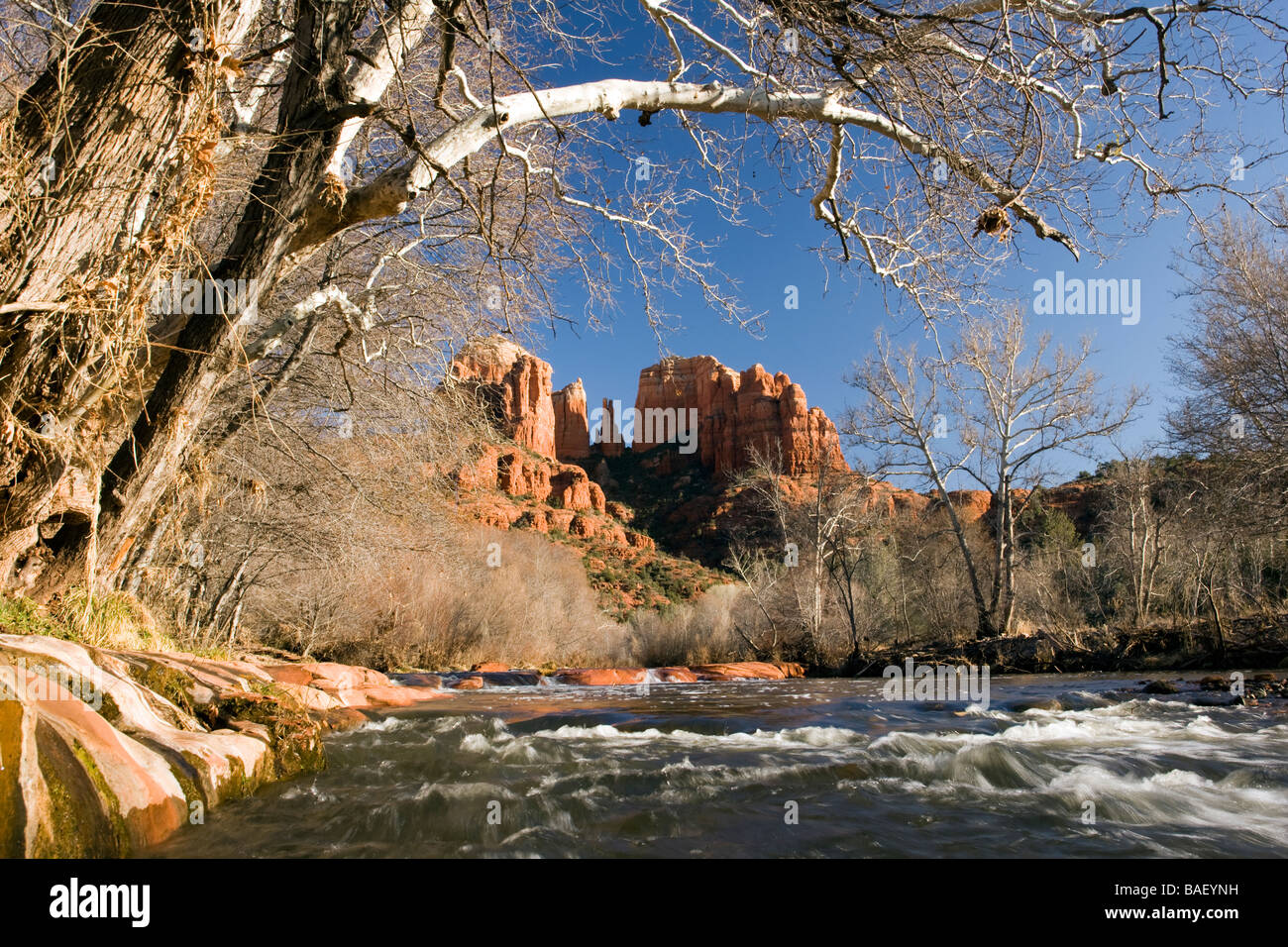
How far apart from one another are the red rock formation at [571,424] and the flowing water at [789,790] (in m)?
86.5

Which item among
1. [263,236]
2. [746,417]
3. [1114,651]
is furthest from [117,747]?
[746,417]

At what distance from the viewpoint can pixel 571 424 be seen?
96000mm

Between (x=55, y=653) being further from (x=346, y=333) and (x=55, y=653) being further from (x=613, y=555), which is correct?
(x=613, y=555)

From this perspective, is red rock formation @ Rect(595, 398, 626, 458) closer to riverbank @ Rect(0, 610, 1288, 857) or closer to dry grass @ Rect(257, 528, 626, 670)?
dry grass @ Rect(257, 528, 626, 670)

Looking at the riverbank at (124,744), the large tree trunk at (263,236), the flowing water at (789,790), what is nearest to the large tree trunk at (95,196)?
the large tree trunk at (263,236)

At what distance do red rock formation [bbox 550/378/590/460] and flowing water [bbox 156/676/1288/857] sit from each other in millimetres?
86478

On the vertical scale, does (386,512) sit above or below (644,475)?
below

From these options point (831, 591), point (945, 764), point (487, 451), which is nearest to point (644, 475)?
point (831, 591)

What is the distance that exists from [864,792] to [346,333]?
628cm

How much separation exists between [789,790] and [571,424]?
9292 cm

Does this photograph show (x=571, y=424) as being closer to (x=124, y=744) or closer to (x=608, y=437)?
(x=608, y=437)

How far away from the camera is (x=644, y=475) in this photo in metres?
75.8

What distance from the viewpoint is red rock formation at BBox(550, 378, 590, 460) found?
94125mm

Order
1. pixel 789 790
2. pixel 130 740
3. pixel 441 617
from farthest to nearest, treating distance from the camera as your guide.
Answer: pixel 441 617, pixel 789 790, pixel 130 740
